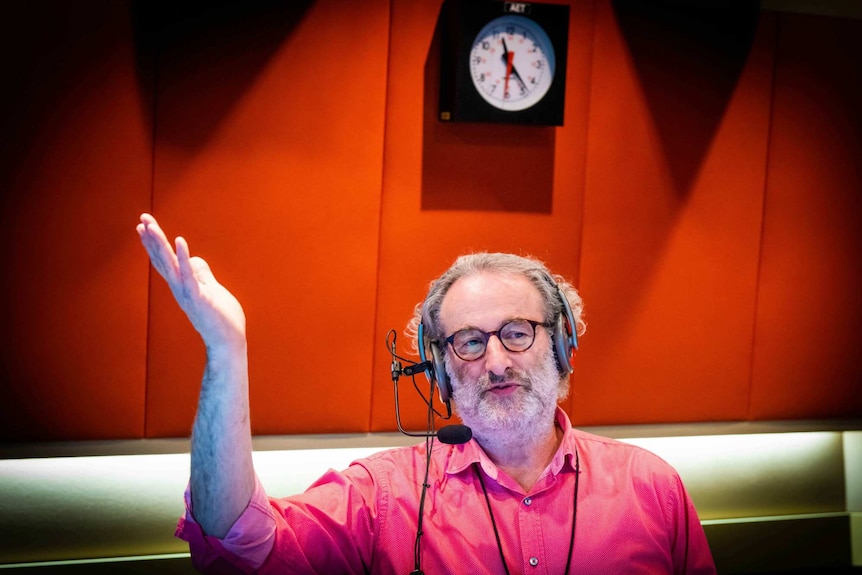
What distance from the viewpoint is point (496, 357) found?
1.68 meters

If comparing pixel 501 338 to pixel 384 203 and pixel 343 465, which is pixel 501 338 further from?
pixel 343 465

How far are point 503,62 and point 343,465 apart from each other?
1.43 m

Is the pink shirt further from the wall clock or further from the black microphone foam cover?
the wall clock

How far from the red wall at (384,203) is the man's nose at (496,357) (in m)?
1.02

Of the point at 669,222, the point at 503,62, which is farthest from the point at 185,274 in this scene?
the point at 669,222

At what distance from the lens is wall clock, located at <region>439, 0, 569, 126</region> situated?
2590 millimetres

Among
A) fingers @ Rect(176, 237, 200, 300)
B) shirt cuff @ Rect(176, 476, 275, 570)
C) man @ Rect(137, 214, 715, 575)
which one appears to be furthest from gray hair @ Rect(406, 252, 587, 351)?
fingers @ Rect(176, 237, 200, 300)

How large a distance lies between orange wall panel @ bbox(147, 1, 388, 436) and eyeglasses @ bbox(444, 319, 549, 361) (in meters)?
0.98

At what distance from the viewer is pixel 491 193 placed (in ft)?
9.06

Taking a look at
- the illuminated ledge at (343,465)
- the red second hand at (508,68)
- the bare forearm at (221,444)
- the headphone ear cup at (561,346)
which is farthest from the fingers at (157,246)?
the red second hand at (508,68)

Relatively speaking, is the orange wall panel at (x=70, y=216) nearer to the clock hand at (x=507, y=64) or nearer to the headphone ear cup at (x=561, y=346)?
the clock hand at (x=507, y=64)

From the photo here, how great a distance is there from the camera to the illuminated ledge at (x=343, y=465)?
2.46 meters

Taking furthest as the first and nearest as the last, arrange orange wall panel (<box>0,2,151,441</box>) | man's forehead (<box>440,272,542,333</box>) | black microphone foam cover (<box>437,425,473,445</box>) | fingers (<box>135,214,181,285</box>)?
orange wall panel (<box>0,2,151,441</box>), man's forehead (<box>440,272,542,333</box>), black microphone foam cover (<box>437,425,473,445</box>), fingers (<box>135,214,181,285</box>)

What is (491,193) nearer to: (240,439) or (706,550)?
(706,550)
